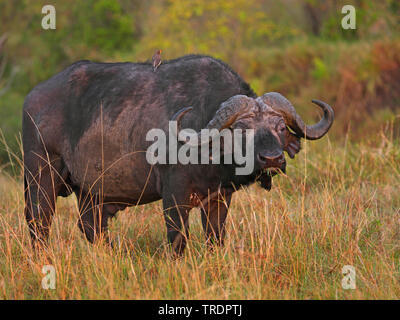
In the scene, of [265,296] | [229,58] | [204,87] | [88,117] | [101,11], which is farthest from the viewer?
[101,11]

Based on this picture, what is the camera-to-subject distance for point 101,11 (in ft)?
76.7

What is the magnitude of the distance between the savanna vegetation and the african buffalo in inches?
10.6

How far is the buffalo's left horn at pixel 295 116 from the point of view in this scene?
5.46m

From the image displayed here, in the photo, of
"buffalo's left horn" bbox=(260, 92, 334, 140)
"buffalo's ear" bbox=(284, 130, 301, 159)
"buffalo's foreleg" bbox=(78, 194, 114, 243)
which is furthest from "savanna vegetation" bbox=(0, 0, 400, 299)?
"buffalo's left horn" bbox=(260, 92, 334, 140)

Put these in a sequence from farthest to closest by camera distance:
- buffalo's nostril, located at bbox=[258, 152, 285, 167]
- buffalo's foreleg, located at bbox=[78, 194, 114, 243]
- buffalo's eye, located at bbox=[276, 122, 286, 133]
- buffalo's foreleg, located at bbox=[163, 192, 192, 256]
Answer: buffalo's foreleg, located at bbox=[78, 194, 114, 243], buffalo's foreleg, located at bbox=[163, 192, 192, 256], buffalo's eye, located at bbox=[276, 122, 286, 133], buffalo's nostril, located at bbox=[258, 152, 285, 167]

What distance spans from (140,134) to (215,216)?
1071mm

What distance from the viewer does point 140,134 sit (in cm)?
598

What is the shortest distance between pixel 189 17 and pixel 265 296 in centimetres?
1808

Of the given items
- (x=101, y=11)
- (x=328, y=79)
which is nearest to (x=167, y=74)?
(x=328, y=79)

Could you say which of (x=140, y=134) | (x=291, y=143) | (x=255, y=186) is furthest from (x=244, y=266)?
(x=255, y=186)

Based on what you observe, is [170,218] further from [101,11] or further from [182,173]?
[101,11]

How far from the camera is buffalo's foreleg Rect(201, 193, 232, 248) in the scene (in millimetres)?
5824

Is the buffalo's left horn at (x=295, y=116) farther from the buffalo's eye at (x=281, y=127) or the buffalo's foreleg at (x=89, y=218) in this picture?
the buffalo's foreleg at (x=89, y=218)

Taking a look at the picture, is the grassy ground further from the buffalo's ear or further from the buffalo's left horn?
the buffalo's left horn
